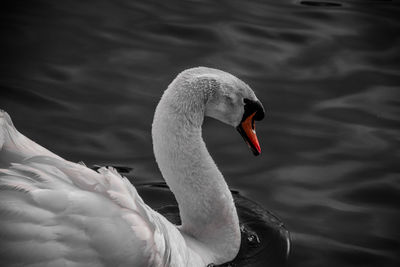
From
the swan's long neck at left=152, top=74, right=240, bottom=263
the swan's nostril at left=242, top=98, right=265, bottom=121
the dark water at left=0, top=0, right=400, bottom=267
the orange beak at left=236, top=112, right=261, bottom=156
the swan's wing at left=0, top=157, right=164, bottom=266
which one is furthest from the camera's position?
the dark water at left=0, top=0, right=400, bottom=267

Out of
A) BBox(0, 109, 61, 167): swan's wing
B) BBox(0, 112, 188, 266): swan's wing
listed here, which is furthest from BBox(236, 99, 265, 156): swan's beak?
BBox(0, 109, 61, 167): swan's wing

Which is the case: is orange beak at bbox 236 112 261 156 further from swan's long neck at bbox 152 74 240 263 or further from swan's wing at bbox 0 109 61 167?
swan's wing at bbox 0 109 61 167

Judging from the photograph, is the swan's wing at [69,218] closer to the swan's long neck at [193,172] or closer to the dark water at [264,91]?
the swan's long neck at [193,172]

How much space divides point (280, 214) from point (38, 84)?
2.80 metres

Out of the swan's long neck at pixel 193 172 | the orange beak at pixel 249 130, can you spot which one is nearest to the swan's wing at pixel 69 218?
the swan's long neck at pixel 193 172

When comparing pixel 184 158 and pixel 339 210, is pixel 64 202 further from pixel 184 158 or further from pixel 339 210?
pixel 339 210

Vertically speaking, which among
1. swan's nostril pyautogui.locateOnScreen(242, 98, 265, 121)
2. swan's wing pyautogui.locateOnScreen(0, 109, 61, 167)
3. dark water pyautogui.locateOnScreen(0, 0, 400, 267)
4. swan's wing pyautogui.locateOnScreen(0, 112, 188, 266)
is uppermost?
swan's nostril pyautogui.locateOnScreen(242, 98, 265, 121)

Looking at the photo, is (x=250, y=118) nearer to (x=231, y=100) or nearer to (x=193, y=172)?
(x=231, y=100)

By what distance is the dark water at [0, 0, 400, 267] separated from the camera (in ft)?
20.0

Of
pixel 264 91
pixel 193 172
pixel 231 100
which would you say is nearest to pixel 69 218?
pixel 193 172

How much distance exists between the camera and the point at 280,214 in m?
5.95

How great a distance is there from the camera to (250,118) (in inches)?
207

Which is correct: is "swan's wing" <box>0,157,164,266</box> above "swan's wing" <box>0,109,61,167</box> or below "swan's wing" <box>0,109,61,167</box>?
below

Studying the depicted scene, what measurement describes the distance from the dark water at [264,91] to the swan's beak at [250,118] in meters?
0.81
